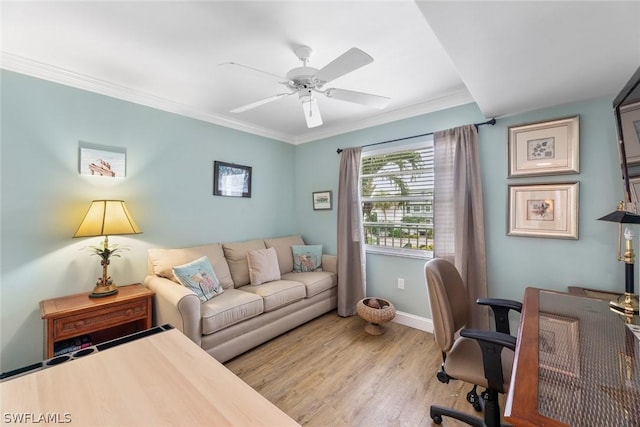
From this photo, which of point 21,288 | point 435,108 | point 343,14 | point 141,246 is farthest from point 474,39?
point 21,288

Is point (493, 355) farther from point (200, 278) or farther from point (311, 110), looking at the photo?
point (200, 278)

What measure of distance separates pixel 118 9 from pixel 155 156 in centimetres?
148

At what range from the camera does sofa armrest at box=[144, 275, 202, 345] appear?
2059mm

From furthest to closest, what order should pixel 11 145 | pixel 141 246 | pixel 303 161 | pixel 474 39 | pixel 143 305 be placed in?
1. pixel 303 161
2. pixel 141 246
3. pixel 143 305
4. pixel 11 145
5. pixel 474 39

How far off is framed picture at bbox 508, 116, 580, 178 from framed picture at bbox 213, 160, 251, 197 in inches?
119

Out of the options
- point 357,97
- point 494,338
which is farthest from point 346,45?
point 494,338

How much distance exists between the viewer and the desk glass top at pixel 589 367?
27.2 inches

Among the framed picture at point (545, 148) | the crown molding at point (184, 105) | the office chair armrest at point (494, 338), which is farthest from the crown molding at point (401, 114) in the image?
the office chair armrest at point (494, 338)

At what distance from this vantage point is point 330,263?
3.52 meters

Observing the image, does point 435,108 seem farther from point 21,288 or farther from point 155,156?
point 21,288

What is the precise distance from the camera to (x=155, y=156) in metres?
2.74

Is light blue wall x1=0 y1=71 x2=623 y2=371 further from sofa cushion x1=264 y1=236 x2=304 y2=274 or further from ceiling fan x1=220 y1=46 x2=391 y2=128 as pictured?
ceiling fan x1=220 y1=46 x2=391 y2=128

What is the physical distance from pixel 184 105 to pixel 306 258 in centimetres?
238

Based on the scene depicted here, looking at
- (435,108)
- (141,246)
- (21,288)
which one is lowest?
(21,288)
